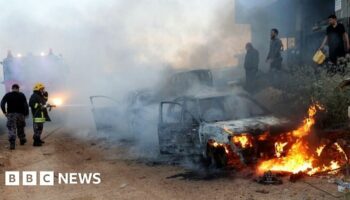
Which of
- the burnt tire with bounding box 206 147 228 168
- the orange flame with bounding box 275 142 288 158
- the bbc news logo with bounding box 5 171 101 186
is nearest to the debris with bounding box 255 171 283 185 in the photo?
the orange flame with bounding box 275 142 288 158

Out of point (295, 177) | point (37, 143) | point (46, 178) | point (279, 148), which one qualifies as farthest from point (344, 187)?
point (37, 143)

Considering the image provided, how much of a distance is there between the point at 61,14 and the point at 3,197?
49.7 feet

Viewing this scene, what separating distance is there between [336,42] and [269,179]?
424 centimetres

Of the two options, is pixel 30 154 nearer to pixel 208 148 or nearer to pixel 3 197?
pixel 3 197

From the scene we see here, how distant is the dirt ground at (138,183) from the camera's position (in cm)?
595

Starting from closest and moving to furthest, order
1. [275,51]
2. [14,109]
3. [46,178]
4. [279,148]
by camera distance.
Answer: [279,148] < [46,178] < [14,109] < [275,51]

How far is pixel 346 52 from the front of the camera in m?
9.12

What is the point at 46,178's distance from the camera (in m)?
7.38

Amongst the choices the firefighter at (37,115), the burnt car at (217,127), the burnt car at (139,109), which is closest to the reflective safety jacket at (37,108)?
the firefighter at (37,115)

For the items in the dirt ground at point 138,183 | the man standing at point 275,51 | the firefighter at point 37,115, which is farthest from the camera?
the man standing at point 275,51

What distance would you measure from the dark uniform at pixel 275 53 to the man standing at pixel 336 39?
1.79 m

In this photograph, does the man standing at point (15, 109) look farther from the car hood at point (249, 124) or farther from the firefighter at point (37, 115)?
the car hood at point (249, 124)

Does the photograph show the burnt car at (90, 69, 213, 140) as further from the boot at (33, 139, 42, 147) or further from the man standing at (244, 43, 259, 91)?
the boot at (33, 139, 42, 147)

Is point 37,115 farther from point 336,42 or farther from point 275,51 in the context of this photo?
point 336,42
